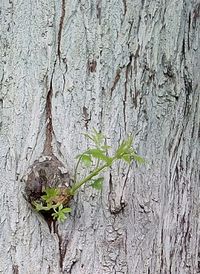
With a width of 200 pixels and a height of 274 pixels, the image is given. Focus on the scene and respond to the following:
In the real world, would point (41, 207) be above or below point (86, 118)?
below

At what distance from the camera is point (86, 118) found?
875 millimetres

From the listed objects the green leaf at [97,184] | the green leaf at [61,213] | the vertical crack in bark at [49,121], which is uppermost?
the vertical crack in bark at [49,121]

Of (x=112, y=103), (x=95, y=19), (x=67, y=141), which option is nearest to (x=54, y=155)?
(x=67, y=141)

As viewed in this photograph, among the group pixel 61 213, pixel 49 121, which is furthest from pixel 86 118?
pixel 61 213

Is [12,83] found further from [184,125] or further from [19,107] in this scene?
[184,125]

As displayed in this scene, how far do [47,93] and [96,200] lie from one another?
0.20m

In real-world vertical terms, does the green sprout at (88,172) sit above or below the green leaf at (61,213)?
above

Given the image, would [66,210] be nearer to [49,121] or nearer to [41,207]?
[41,207]

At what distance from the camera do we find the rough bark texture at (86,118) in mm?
860

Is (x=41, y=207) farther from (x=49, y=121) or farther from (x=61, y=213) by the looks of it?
(x=49, y=121)

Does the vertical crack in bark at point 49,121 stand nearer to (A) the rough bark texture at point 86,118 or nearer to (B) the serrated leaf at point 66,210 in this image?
(A) the rough bark texture at point 86,118

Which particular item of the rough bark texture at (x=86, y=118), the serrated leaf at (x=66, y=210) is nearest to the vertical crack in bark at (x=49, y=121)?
the rough bark texture at (x=86, y=118)

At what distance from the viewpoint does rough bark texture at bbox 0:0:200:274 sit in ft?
2.82

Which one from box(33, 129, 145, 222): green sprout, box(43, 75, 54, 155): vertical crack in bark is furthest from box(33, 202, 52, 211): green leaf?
box(43, 75, 54, 155): vertical crack in bark
